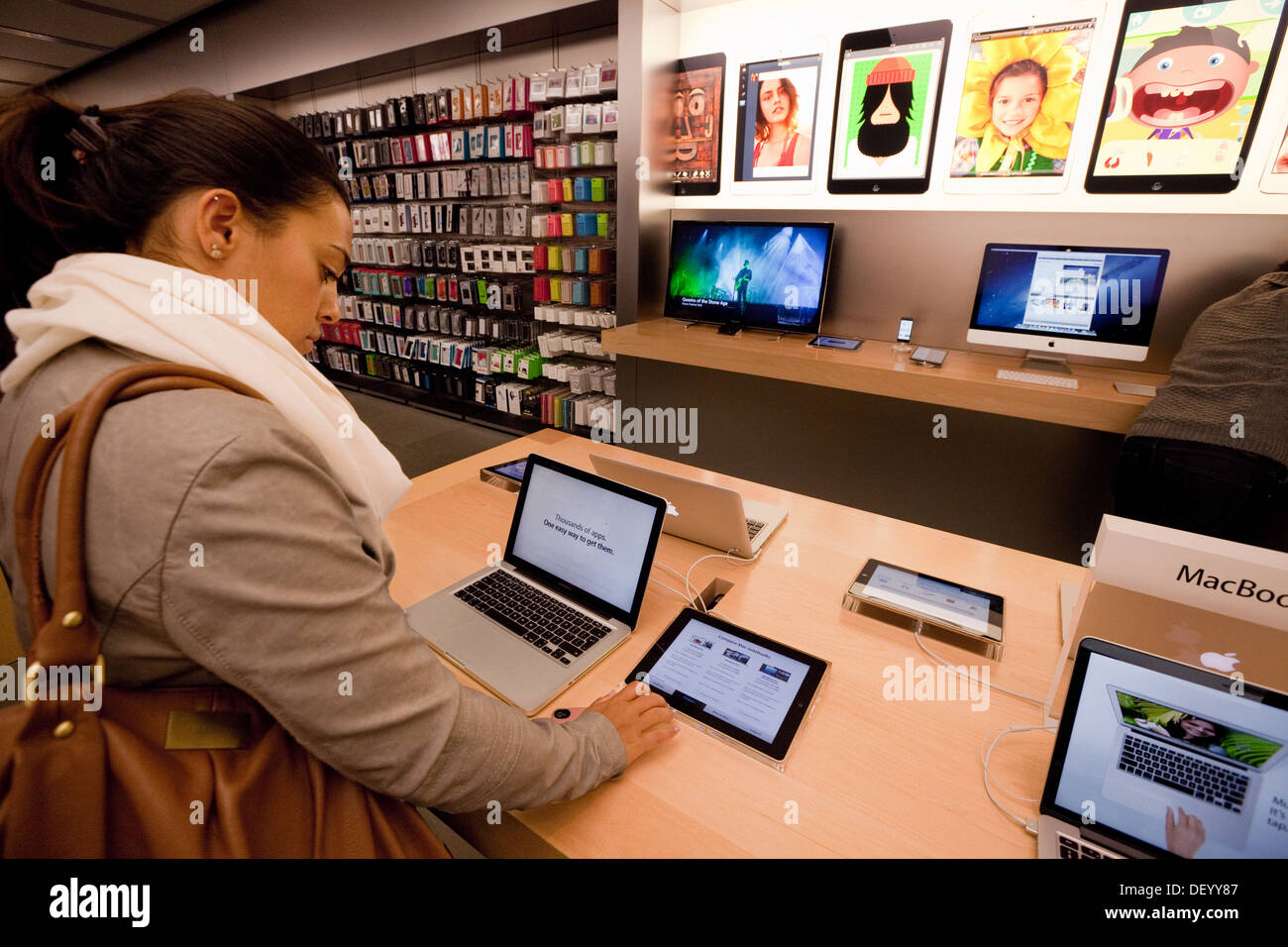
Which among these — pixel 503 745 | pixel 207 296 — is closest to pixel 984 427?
pixel 503 745

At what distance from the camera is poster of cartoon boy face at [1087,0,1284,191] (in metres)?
2.25

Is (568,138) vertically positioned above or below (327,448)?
above

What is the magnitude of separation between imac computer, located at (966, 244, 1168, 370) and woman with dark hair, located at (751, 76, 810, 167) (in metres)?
1.22

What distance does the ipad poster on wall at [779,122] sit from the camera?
3.12 meters

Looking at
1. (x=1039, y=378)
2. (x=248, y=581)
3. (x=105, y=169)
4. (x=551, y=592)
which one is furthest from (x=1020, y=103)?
(x=248, y=581)

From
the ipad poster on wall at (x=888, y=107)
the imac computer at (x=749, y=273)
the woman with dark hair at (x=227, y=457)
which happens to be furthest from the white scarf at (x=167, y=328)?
the ipad poster on wall at (x=888, y=107)

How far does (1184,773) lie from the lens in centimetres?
75

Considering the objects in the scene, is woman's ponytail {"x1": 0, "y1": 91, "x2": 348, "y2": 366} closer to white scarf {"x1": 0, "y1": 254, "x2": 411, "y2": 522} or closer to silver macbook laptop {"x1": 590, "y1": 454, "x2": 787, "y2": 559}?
white scarf {"x1": 0, "y1": 254, "x2": 411, "y2": 522}

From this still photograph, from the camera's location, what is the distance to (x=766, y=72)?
3184 mm

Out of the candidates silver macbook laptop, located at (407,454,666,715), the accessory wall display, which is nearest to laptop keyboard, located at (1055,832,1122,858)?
silver macbook laptop, located at (407,454,666,715)

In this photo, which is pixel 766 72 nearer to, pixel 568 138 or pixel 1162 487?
pixel 568 138

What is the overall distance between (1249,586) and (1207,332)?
67.9 inches

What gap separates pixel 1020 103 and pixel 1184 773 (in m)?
3.01

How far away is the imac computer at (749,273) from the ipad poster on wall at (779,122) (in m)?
0.37
